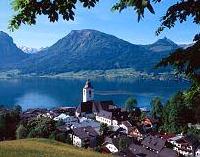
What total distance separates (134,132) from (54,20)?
73687 mm

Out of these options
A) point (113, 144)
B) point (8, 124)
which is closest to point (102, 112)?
point (8, 124)

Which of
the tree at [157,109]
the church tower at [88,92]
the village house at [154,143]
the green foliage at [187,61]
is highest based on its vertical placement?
the green foliage at [187,61]

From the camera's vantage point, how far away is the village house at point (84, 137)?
6806 centimetres

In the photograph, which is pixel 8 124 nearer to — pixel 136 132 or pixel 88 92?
pixel 136 132

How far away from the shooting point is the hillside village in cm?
5622

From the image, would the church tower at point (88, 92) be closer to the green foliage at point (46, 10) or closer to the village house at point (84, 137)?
the village house at point (84, 137)

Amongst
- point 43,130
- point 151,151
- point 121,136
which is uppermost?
point 43,130

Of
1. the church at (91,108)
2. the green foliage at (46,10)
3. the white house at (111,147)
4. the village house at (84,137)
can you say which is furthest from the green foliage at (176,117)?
the green foliage at (46,10)

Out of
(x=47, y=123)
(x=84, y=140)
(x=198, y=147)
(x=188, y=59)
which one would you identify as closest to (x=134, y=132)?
(x=84, y=140)

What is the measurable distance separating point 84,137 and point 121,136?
6.60m

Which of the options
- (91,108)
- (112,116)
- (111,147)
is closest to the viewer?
(111,147)

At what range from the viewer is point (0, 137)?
60.5m

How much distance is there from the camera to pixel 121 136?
67.4 meters

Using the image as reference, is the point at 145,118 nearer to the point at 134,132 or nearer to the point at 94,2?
the point at 134,132
